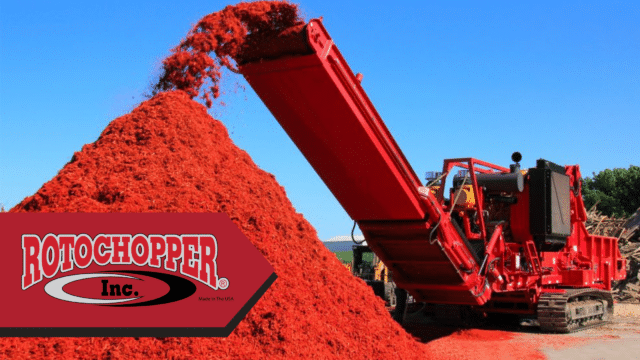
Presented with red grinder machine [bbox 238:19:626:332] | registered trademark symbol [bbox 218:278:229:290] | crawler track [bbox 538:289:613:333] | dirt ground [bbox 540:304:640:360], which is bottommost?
dirt ground [bbox 540:304:640:360]

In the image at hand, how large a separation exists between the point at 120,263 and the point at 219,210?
3.74 ft

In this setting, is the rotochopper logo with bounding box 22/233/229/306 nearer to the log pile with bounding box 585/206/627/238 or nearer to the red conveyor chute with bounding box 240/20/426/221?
the red conveyor chute with bounding box 240/20/426/221

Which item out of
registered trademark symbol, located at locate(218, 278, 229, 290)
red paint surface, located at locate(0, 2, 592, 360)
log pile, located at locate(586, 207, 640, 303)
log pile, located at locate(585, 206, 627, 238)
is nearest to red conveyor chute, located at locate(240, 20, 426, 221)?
red paint surface, located at locate(0, 2, 592, 360)

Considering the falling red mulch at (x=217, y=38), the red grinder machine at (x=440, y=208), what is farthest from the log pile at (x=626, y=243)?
the falling red mulch at (x=217, y=38)

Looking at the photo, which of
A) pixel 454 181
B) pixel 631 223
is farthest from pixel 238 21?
pixel 631 223

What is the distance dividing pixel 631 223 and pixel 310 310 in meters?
17.1

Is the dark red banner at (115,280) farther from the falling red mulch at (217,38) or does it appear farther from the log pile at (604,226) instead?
the log pile at (604,226)

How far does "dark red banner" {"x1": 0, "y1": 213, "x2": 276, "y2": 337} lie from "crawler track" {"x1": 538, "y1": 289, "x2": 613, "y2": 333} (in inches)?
287

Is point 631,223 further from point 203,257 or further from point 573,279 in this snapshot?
point 203,257

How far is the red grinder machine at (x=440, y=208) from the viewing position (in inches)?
296

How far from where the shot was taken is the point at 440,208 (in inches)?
349

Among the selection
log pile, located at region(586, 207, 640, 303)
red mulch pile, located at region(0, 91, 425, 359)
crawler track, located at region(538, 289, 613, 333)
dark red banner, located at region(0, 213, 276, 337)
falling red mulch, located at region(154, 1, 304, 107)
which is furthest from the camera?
log pile, located at region(586, 207, 640, 303)

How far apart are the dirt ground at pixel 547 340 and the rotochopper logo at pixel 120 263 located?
→ 17.7 feet

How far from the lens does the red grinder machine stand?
296 inches
